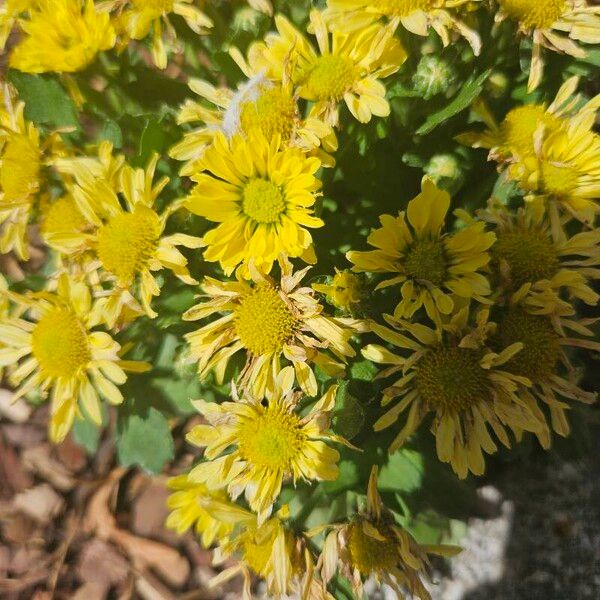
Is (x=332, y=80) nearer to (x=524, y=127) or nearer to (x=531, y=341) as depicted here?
(x=524, y=127)

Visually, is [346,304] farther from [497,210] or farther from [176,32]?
[176,32]

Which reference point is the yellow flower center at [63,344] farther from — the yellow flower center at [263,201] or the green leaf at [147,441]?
the yellow flower center at [263,201]

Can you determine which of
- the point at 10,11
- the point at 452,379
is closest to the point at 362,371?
the point at 452,379

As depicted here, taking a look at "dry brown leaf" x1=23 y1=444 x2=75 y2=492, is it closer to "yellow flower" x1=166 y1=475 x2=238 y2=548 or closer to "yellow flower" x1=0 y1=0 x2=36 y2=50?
"yellow flower" x1=166 y1=475 x2=238 y2=548

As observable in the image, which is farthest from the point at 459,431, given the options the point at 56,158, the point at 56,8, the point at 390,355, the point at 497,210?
the point at 56,8

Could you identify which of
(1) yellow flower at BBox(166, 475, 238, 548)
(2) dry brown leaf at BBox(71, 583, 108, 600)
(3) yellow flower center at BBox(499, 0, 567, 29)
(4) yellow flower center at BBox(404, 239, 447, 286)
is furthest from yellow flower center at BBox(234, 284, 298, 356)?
(2) dry brown leaf at BBox(71, 583, 108, 600)

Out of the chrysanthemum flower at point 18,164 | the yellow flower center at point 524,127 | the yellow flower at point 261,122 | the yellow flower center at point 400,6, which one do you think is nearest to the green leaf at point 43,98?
the chrysanthemum flower at point 18,164
